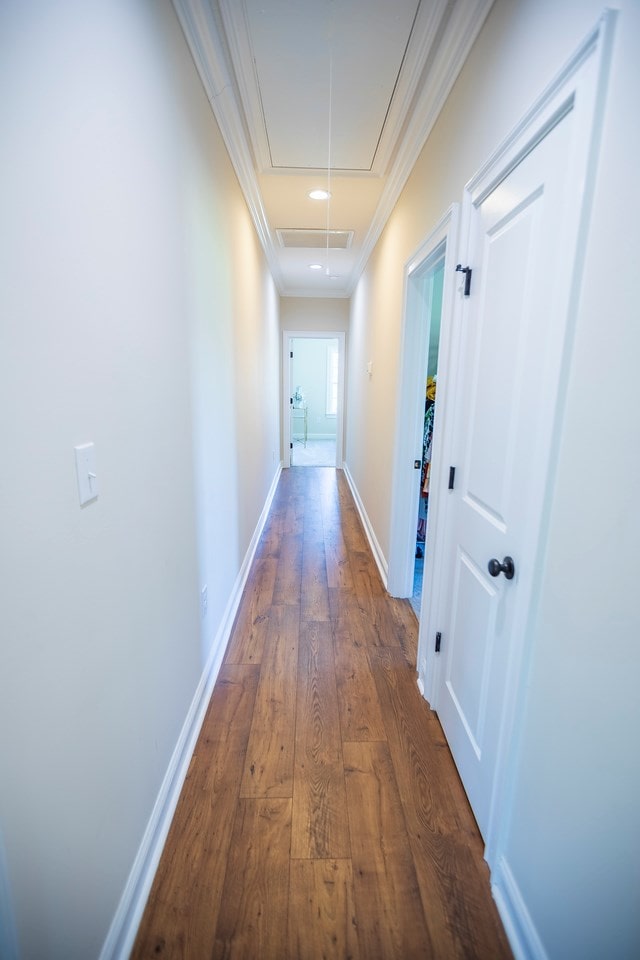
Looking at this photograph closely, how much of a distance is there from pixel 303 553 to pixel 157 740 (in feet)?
7.19

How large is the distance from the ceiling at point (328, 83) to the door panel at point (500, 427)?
2.36 feet

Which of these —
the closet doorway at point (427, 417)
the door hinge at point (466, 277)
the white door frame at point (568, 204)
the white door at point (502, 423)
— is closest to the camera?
the white door frame at point (568, 204)

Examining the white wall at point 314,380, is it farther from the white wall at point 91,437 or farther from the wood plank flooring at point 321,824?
the white wall at point 91,437

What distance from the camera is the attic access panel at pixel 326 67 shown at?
1424mm

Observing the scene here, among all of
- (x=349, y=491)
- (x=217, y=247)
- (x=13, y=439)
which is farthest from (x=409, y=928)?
(x=349, y=491)

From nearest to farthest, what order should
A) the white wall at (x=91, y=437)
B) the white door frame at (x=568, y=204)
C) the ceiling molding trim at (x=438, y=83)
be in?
the white wall at (x=91, y=437), the white door frame at (x=568, y=204), the ceiling molding trim at (x=438, y=83)

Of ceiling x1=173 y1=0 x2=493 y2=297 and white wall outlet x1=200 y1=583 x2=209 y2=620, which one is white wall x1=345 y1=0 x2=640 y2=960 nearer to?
ceiling x1=173 y1=0 x2=493 y2=297

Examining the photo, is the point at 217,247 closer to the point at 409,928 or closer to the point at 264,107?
the point at 264,107

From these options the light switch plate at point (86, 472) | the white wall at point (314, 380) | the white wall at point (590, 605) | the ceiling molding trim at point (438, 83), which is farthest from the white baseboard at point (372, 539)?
the white wall at point (314, 380)

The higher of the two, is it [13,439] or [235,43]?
[235,43]

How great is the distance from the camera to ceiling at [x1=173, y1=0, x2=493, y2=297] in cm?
141

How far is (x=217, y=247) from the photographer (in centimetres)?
200

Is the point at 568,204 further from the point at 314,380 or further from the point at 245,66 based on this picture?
the point at 314,380

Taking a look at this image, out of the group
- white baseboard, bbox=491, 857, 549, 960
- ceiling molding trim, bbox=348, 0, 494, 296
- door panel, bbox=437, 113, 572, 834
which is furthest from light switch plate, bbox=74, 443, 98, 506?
ceiling molding trim, bbox=348, 0, 494, 296
